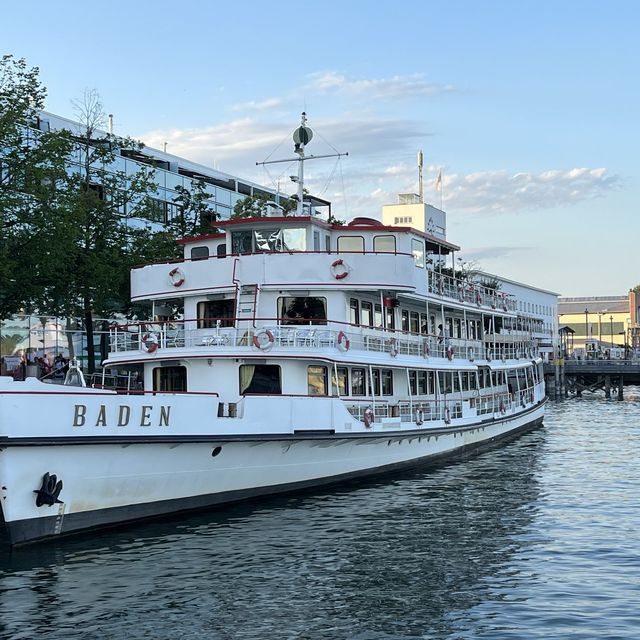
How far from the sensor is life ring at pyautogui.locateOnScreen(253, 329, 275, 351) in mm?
23109

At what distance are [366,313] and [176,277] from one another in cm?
571

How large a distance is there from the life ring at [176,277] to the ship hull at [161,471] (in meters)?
A: 6.90

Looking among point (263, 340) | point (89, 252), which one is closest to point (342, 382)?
point (263, 340)

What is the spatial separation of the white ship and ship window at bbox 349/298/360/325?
3.2 inches

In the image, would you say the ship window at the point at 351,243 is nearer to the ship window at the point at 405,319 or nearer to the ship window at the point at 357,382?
the ship window at the point at 405,319

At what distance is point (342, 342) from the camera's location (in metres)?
24.0

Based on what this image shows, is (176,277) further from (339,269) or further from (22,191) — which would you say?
(22,191)

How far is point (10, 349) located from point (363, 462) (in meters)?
25.9

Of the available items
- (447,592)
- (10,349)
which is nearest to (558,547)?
(447,592)

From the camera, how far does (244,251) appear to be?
88.9 ft

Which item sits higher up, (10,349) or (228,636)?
(10,349)

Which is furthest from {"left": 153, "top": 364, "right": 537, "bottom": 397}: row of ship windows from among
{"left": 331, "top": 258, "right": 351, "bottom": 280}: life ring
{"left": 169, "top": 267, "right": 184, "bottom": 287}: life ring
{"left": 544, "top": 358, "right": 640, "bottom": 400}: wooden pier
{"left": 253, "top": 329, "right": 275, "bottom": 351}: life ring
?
{"left": 544, "top": 358, "right": 640, "bottom": 400}: wooden pier

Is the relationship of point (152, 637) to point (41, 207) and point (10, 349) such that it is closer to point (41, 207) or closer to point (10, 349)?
point (41, 207)

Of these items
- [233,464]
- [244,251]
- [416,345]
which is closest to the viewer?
[233,464]
